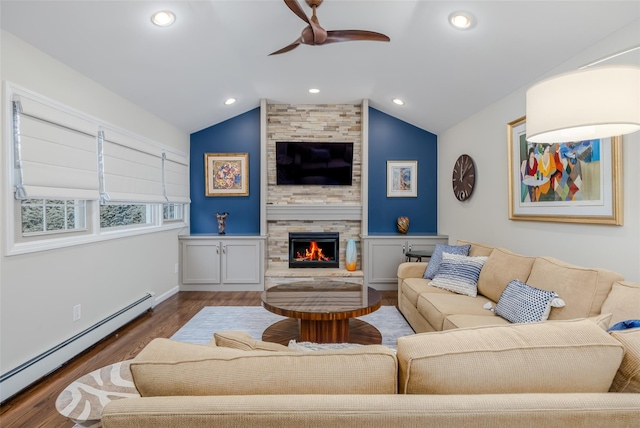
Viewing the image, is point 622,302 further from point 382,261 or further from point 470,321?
point 382,261

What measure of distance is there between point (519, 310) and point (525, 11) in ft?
6.67

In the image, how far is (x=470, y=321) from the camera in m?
2.23

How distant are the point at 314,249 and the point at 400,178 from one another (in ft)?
5.81

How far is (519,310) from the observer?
2.16 metres

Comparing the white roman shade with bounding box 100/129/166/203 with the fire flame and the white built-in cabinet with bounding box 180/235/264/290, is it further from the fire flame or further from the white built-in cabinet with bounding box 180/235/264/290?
the fire flame

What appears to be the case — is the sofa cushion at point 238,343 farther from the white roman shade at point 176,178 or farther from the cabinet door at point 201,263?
the cabinet door at point 201,263

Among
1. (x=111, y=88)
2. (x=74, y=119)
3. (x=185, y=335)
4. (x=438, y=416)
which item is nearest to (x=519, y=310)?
(x=438, y=416)

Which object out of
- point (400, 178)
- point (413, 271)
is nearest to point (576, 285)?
point (413, 271)

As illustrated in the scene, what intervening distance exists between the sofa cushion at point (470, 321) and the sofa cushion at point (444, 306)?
0.06 meters

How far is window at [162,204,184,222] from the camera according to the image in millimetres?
4574

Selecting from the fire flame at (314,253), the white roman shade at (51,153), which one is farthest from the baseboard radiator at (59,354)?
the fire flame at (314,253)

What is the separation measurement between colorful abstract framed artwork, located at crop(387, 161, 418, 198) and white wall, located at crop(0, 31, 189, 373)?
11.3ft

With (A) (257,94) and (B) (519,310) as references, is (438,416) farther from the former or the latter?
(A) (257,94)

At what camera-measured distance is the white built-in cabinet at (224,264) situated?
478 cm
